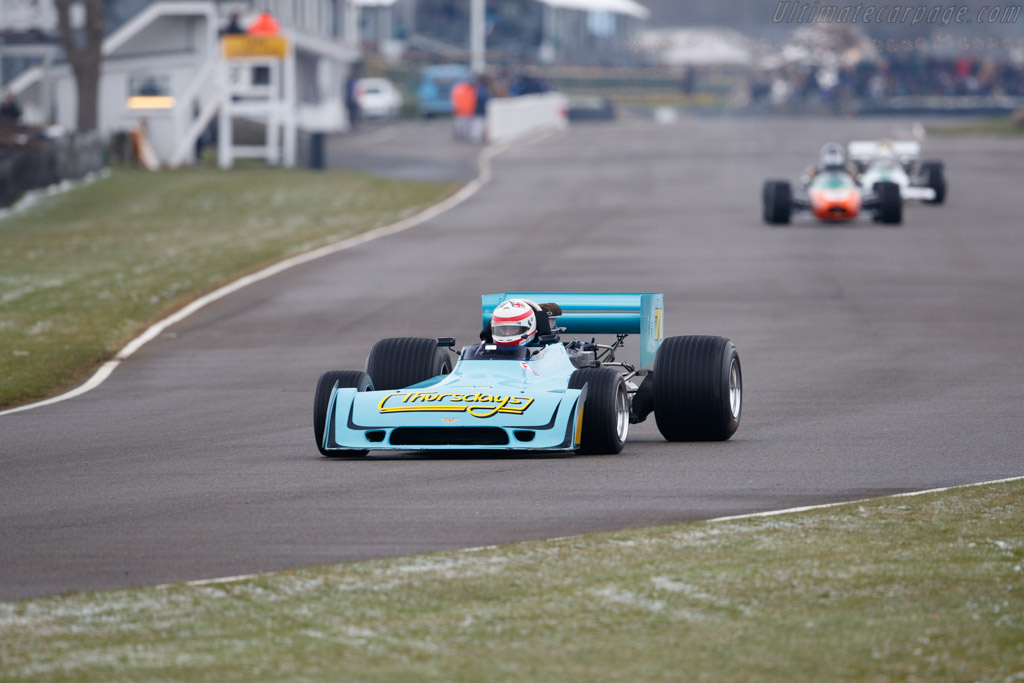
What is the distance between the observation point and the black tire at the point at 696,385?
1244cm

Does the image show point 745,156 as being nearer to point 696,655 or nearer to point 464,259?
point 464,259

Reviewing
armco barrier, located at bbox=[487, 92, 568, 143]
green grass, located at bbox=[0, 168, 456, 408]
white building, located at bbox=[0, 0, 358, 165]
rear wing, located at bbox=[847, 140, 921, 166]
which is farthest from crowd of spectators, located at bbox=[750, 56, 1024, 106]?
rear wing, located at bbox=[847, 140, 921, 166]

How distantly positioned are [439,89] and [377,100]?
10.0ft

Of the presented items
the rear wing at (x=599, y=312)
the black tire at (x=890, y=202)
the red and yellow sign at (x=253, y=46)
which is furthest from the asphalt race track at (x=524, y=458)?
the red and yellow sign at (x=253, y=46)

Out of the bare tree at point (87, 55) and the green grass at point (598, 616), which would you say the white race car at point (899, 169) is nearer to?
the bare tree at point (87, 55)

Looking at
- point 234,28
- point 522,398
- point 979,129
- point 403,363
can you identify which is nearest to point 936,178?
point 234,28

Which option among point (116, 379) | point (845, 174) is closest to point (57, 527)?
point (116, 379)

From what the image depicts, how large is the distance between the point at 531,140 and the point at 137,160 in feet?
49.1

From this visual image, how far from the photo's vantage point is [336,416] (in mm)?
11977

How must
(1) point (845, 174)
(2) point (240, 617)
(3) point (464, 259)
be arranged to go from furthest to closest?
(1) point (845, 174)
(3) point (464, 259)
(2) point (240, 617)

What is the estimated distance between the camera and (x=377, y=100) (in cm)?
7950

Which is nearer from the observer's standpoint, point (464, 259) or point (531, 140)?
point (464, 259)

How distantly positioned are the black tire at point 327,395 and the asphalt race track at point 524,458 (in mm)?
157

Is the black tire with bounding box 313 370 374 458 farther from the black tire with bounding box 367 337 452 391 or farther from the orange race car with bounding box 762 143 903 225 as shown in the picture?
the orange race car with bounding box 762 143 903 225
